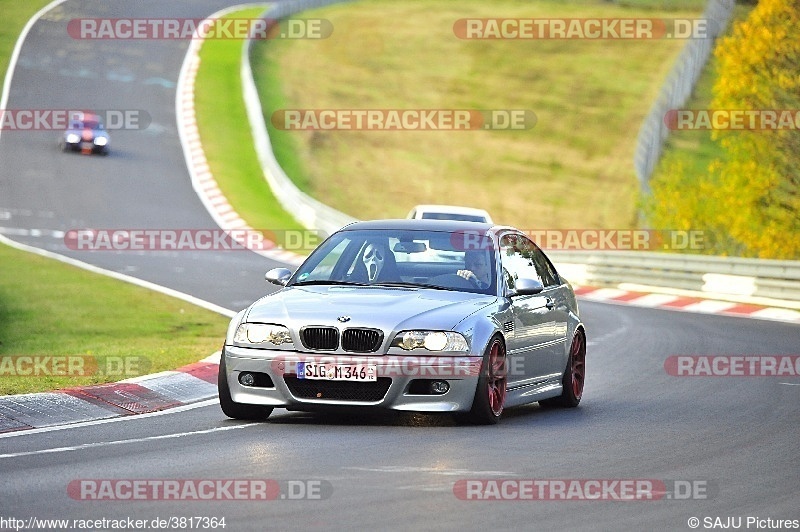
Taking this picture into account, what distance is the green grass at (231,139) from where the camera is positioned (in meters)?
40.0

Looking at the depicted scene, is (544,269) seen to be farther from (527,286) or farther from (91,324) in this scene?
(91,324)

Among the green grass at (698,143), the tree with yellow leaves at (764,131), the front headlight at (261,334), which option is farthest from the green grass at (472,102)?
the front headlight at (261,334)

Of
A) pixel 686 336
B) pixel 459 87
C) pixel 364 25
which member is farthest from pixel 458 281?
pixel 364 25

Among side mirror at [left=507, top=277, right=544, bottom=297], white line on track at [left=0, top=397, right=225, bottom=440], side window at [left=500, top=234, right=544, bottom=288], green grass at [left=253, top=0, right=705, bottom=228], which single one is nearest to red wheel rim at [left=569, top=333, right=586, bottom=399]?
side window at [left=500, top=234, right=544, bottom=288]

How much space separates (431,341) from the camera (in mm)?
10930

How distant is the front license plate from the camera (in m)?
10.8

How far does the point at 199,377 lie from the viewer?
45.5ft

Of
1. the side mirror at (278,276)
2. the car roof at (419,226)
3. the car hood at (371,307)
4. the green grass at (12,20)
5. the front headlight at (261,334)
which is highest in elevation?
the green grass at (12,20)

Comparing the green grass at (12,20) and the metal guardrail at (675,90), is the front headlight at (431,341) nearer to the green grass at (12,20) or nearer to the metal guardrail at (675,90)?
the metal guardrail at (675,90)

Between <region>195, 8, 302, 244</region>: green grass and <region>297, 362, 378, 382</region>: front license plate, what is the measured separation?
25155 mm

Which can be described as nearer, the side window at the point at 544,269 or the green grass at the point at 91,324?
the side window at the point at 544,269

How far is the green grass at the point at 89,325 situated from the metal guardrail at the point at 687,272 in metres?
10.6

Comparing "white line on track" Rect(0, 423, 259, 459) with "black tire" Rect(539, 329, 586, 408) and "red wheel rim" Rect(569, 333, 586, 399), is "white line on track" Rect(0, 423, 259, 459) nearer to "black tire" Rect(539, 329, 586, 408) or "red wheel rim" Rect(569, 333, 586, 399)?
"black tire" Rect(539, 329, 586, 408)

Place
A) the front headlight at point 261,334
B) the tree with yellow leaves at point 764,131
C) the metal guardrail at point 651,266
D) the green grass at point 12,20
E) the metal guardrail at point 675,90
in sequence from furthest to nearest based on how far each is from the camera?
the green grass at point 12,20 → the metal guardrail at point 675,90 → the tree with yellow leaves at point 764,131 → the metal guardrail at point 651,266 → the front headlight at point 261,334
